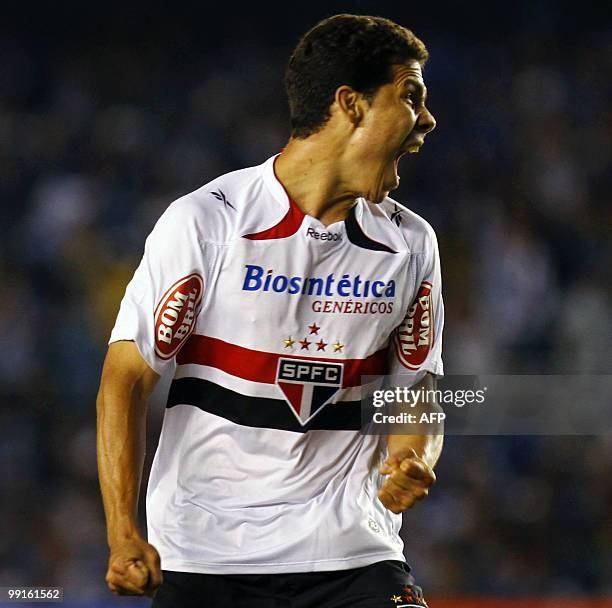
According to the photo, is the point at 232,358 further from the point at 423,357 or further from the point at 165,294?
the point at 423,357

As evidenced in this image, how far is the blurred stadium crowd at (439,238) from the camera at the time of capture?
214 inches

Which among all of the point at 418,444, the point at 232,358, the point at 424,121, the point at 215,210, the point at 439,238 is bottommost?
the point at 418,444

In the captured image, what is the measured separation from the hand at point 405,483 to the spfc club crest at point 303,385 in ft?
0.87

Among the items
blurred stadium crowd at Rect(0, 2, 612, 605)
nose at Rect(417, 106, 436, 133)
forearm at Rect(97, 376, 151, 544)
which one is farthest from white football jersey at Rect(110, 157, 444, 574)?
blurred stadium crowd at Rect(0, 2, 612, 605)

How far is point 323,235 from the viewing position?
236 centimetres

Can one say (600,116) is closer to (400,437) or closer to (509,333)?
(509,333)

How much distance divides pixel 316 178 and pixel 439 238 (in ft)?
12.5

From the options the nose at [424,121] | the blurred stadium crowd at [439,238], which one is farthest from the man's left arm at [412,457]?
the blurred stadium crowd at [439,238]

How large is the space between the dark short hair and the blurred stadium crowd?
3.21 m

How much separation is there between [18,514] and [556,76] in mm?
3955

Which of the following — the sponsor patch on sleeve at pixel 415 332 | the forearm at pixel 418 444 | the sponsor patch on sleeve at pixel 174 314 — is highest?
the sponsor patch on sleeve at pixel 415 332

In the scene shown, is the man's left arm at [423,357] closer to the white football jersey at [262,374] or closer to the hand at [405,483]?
the white football jersey at [262,374]

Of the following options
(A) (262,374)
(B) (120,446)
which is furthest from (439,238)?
(B) (120,446)

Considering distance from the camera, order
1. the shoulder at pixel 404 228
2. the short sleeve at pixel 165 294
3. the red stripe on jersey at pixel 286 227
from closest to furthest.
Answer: the short sleeve at pixel 165 294 → the red stripe on jersey at pixel 286 227 → the shoulder at pixel 404 228
